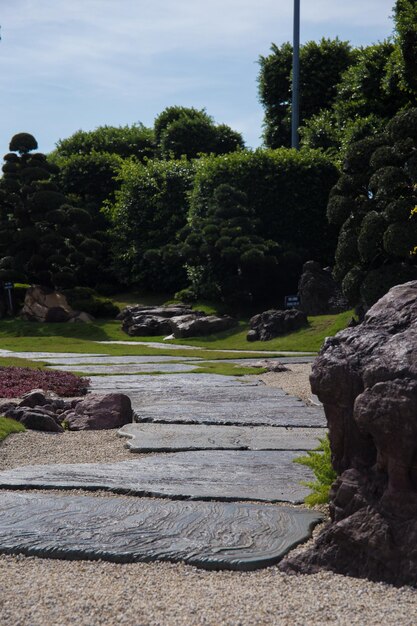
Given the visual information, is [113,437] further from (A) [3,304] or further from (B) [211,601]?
(A) [3,304]

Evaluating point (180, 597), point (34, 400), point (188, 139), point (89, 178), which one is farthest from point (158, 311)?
point (180, 597)

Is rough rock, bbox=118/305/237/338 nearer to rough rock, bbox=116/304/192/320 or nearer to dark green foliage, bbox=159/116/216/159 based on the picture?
rough rock, bbox=116/304/192/320

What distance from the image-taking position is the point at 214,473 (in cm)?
599

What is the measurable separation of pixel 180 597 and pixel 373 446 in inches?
44.3

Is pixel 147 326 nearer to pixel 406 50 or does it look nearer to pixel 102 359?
pixel 102 359

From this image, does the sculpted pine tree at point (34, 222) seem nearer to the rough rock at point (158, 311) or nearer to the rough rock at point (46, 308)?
the rough rock at point (46, 308)

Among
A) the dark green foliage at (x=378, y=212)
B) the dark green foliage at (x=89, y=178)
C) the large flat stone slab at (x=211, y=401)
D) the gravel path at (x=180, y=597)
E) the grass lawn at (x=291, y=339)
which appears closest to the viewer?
the gravel path at (x=180, y=597)

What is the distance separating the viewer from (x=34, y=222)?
33.9 metres

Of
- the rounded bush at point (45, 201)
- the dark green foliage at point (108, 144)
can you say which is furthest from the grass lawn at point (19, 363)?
the dark green foliage at point (108, 144)

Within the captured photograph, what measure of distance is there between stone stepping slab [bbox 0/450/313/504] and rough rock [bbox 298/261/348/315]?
2100 cm

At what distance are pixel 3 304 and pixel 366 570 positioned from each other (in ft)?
101

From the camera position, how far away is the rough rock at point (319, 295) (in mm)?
27469

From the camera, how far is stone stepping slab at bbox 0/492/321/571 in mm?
4199

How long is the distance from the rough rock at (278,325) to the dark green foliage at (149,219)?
1150cm
